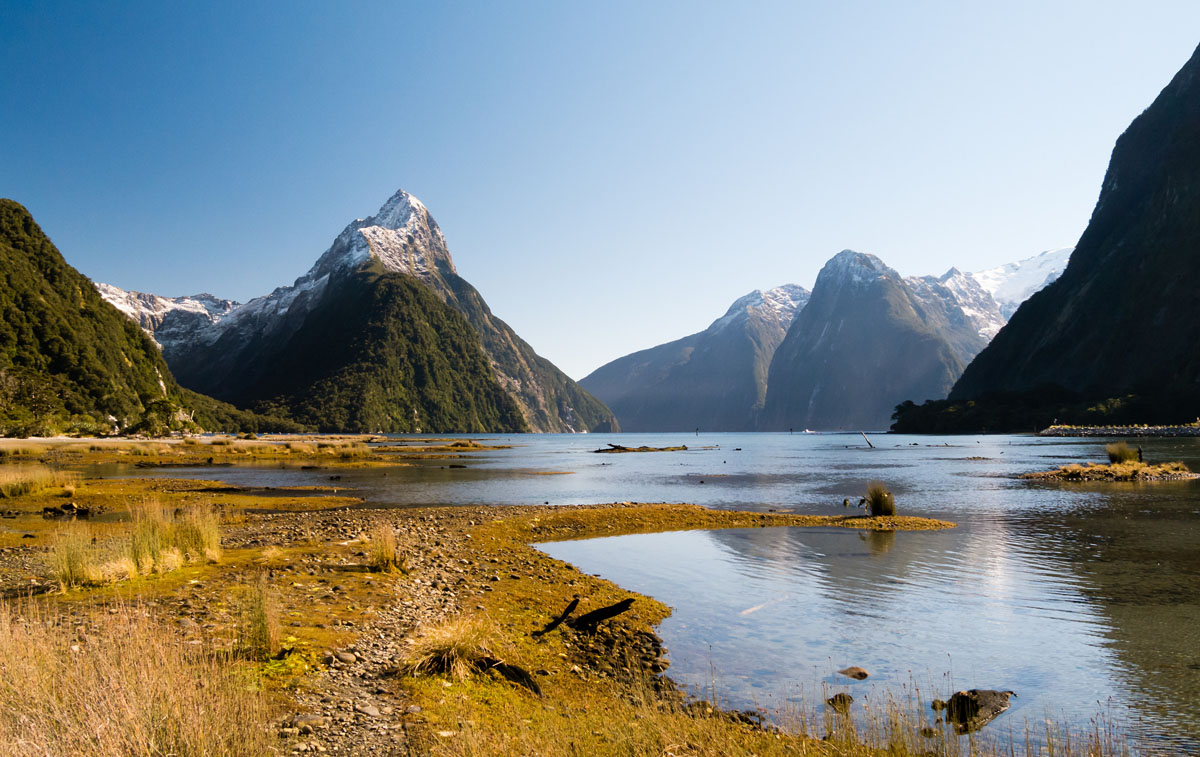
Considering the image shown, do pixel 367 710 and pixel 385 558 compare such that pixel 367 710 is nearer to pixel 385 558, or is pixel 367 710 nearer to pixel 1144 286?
pixel 385 558

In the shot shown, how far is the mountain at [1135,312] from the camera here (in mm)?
146375

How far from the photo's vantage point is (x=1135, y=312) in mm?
161750

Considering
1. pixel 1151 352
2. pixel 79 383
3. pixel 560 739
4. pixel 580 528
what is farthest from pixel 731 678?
pixel 1151 352

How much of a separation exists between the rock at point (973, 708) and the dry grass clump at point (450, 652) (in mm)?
7225

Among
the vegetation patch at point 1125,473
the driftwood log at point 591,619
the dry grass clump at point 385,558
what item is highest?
the dry grass clump at point 385,558

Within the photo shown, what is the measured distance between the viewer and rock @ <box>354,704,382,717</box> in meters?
7.77

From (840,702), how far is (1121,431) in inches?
6553

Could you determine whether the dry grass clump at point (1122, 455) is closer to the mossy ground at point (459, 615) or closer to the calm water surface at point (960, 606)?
the calm water surface at point (960, 606)

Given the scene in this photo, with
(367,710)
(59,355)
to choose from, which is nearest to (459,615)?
(367,710)

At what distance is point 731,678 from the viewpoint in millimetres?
11273

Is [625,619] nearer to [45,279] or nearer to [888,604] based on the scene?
[888,604]

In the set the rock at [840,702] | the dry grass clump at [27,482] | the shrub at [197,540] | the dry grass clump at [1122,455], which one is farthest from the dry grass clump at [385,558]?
the dry grass clump at [1122,455]

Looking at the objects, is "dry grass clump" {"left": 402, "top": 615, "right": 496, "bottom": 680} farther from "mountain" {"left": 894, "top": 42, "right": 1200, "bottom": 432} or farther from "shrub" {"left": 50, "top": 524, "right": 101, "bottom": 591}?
"mountain" {"left": 894, "top": 42, "right": 1200, "bottom": 432}

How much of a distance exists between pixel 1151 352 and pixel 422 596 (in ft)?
654
